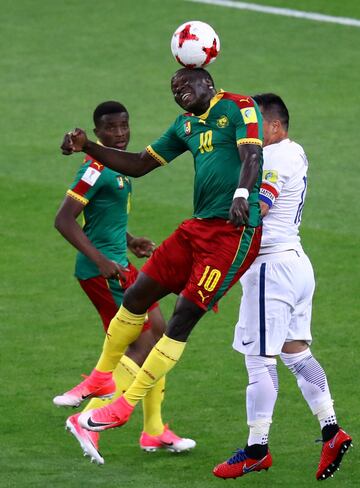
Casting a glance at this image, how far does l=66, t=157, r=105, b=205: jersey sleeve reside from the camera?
11.2m

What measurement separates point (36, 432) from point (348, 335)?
3795 mm

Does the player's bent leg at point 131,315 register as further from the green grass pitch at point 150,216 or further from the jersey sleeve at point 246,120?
the jersey sleeve at point 246,120

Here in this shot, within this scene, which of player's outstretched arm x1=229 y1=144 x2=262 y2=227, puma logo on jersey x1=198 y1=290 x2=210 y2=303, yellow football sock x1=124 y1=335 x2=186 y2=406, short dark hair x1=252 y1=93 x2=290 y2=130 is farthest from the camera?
short dark hair x1=252 y1=93 x2=290 y2=130

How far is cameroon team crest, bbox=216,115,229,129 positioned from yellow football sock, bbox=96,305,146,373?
1.49m

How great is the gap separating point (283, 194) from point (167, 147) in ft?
3.01

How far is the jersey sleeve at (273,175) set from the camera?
407 inches

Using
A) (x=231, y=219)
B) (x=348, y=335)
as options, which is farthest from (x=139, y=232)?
(x=231, y=219)

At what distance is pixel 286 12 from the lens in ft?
91.7

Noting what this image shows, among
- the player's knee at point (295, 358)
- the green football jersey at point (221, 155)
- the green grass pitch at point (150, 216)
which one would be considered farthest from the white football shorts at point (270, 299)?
the green grass pitch at point (150, 216)

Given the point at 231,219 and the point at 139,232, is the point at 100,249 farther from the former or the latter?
the point at 139,232

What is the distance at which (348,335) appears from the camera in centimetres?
1429

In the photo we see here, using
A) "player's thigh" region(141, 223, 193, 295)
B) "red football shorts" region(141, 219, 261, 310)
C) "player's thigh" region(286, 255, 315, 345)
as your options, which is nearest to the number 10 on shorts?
"red football shorts" region(141, 219, 261, 310)

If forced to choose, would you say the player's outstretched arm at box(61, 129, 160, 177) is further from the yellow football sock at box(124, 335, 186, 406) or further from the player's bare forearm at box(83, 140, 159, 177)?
the yellow football sock at box(124, 335, 186, 406)

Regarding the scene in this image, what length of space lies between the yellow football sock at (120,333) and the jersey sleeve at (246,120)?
5.08 ft
